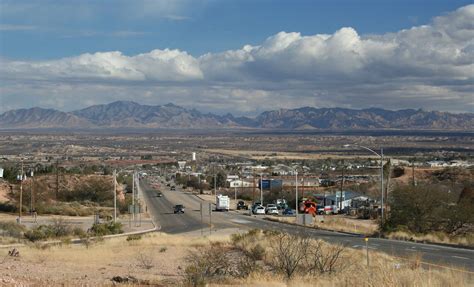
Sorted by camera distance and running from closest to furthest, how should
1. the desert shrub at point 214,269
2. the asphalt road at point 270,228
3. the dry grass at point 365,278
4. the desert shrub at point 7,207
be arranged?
the dry grass at point 365,278 → the desert shrub at point 214,269 → the asphalt road at point 270,228 → the desert shrub at point 7,207

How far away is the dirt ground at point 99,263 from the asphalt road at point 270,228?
18.5 feet

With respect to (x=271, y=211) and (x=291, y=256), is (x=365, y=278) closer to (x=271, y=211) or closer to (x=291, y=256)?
(x=291, y=256)

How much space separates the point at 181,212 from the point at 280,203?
19834mm

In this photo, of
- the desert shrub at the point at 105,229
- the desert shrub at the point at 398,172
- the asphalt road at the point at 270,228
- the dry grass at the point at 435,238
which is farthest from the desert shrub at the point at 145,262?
the desert shrub at the point at 398,172

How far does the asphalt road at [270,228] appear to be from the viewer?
2986cm

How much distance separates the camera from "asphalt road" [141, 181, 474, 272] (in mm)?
29859

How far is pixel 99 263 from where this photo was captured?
95.5 feet

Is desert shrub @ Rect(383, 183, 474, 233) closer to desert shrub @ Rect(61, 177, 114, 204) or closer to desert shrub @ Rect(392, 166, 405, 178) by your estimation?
desert shrub @ Rect(61, 177, 114, 204)

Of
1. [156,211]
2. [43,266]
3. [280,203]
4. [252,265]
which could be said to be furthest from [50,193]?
[252,265]

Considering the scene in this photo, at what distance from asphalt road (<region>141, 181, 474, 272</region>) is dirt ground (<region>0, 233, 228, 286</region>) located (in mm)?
5653

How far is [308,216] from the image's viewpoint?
26109 millimetres

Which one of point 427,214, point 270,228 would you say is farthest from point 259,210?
point 427,214

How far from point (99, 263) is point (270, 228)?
24.3m

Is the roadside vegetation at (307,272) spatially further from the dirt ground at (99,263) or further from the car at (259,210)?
the car at (259,210)
